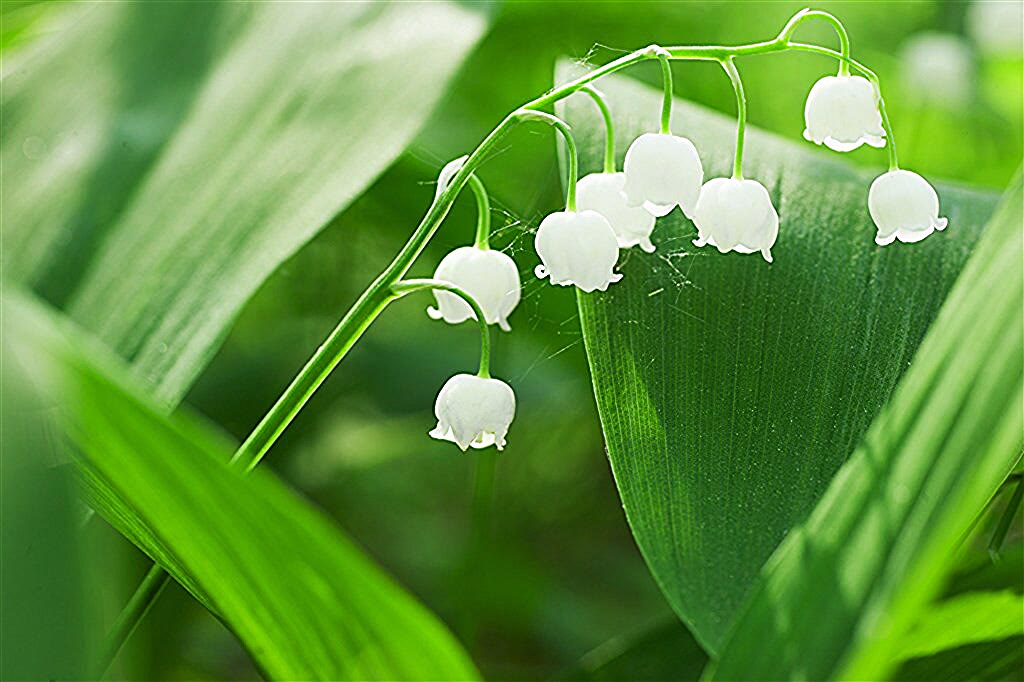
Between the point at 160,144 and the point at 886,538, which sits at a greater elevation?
the point at 160,144

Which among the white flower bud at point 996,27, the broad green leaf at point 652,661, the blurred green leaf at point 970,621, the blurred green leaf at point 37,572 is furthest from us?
the white flower bud at point 996,27

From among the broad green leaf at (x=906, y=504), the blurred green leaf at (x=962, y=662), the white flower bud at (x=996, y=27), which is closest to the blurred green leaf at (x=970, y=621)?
the blurred green leaf at (x=962, y=662)

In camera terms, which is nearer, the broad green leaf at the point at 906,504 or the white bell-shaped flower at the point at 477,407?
the broad green leaf at the point at 906,504

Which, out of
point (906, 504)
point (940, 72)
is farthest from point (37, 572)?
point (940, 72)

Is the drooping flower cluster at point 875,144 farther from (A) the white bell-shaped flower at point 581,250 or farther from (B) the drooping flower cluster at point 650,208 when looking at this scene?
(A) the white bell-shaped flower at point 581,250

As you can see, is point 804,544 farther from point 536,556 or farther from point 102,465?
point 536,556

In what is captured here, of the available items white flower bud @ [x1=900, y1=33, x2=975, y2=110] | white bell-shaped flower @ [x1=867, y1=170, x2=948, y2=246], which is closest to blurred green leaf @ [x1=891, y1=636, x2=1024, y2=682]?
white bell-shaped flower @ [x1=867, y1=170, x2=948, y2=246]

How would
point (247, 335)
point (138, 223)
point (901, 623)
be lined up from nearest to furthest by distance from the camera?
point (901, 623) → point (138, 223) → point (247, 335)

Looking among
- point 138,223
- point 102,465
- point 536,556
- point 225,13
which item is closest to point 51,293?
point 138,223
